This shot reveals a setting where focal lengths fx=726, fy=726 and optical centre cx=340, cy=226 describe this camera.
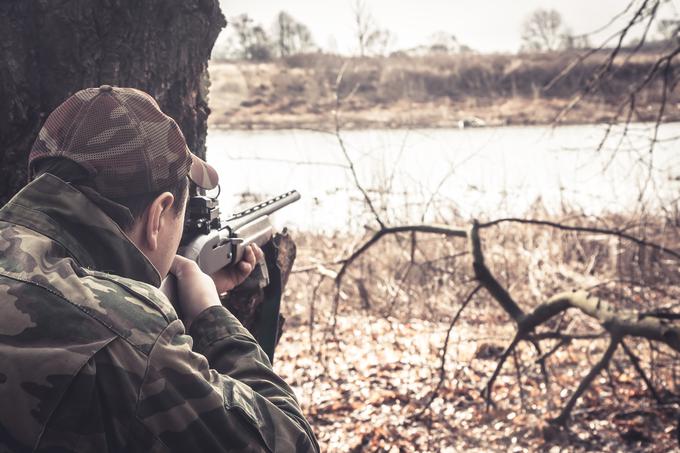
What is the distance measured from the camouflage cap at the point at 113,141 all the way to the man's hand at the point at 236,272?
984mm

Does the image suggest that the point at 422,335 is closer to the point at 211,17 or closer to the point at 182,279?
the point at 211,17

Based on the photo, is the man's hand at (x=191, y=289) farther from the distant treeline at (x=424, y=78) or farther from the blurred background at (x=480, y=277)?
the distant treeline at (x=424, y=78)

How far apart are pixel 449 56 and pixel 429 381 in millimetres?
24033

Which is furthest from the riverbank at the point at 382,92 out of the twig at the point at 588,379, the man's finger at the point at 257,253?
the man's finger at the point at 257,253

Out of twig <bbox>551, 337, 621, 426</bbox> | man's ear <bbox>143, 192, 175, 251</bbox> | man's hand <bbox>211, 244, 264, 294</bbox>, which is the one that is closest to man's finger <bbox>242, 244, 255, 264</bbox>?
man's hand <bbox>211, 244, 264, 294</bbox>

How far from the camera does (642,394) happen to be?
543 cm

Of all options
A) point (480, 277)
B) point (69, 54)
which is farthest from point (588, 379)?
point (69, 54)

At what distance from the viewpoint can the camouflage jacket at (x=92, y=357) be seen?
1.40m

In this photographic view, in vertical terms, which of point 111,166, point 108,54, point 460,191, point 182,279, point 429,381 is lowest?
point 429,381

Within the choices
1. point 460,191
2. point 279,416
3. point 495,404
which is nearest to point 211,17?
point 279,416

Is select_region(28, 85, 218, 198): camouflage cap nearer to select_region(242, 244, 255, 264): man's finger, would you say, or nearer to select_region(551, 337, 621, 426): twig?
select_region(242, 244, 255, 264): man's finger

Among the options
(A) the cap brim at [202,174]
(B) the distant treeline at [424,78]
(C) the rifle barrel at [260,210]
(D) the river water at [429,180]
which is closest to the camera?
(A) the cap brim at [202,174]

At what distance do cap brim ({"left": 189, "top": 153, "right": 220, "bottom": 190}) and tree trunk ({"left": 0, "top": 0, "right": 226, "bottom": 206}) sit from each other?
2.96 feet

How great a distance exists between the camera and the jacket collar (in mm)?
1567
